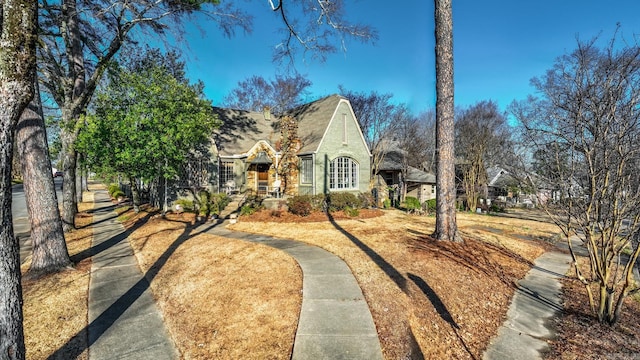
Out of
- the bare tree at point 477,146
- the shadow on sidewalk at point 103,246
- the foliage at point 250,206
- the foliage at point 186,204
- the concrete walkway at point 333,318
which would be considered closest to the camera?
the concrete walkway at point 333,318

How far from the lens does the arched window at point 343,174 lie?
1902 cm

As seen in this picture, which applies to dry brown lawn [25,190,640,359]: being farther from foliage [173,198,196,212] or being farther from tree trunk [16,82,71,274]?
foliage [173,198,196,212]

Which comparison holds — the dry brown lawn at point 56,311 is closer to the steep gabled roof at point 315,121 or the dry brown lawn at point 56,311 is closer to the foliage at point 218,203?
the foliage at point 218,203

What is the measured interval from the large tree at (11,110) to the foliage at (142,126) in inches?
375

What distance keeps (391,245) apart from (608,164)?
517cm

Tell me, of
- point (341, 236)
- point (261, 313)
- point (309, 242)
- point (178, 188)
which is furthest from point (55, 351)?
point (178, 188)

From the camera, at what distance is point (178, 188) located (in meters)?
16.3

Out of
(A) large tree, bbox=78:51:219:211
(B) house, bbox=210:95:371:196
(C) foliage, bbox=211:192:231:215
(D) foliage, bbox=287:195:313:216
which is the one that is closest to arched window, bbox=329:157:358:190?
(B) house, bbox=210:95:371:196

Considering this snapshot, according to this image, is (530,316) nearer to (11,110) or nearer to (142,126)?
(11,110)

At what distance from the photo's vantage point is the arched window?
19.0 m

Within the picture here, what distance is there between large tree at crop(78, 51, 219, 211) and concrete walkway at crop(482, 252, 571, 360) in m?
12.3

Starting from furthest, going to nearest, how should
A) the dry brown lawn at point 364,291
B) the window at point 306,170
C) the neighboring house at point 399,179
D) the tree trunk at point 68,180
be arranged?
the neighboring house at point 399,179, the window at point 306,170, the tree trunk at point 68,180, the dry brown lawn at point 364,291

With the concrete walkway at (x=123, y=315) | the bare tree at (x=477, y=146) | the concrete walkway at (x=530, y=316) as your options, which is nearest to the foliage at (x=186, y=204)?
the concrete walkway at (x=123, y=315)

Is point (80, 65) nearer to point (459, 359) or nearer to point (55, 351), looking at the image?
point (55, 351)
